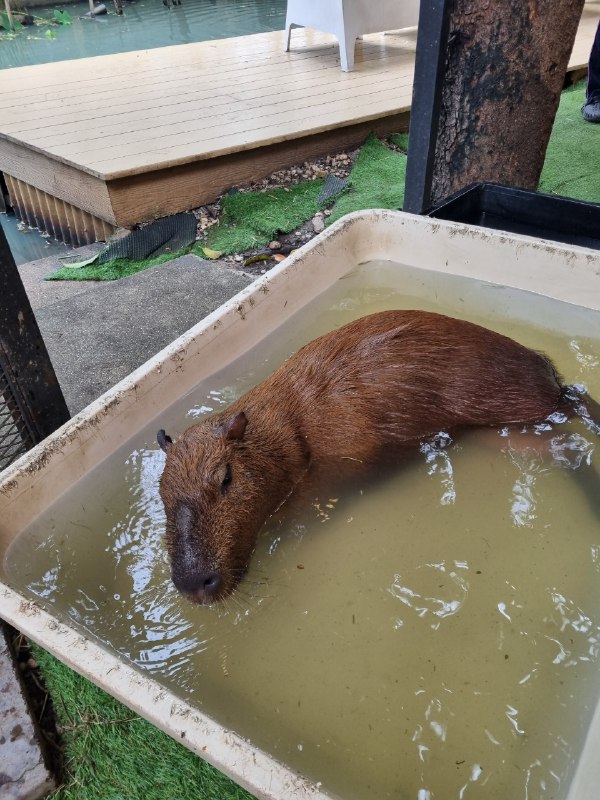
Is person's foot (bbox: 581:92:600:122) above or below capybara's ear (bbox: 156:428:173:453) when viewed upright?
below

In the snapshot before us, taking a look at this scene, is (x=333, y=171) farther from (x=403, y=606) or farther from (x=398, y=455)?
(x=403, y=606)

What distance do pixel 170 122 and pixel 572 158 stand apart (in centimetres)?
349

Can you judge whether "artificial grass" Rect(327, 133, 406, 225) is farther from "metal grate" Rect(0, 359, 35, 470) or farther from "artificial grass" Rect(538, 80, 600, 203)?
"metal grate" Rect(0, 359, 35, 470)

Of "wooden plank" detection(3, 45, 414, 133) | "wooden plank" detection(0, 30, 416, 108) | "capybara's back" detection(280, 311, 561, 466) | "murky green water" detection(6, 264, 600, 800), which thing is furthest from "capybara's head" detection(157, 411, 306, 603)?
"wooden plank" detection(0, 30, 416, 108)

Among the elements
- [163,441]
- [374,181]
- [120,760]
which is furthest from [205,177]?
[120,760]

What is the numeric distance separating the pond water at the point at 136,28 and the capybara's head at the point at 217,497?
39.7 feet

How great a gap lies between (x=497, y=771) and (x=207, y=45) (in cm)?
902

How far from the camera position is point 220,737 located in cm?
127

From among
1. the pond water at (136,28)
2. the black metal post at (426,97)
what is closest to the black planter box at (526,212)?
the black metal post at (426,97)

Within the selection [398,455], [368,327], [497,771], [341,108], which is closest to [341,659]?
[497,771]

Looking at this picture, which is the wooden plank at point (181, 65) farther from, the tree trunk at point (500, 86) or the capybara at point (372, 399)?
the capybara at point (372, 399)

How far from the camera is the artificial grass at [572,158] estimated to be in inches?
193

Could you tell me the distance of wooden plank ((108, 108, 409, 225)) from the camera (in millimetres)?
4715

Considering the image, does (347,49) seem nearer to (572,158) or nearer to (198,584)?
(572,158)
